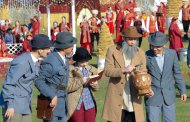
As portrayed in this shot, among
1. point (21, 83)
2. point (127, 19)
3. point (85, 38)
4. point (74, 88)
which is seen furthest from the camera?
point (127, 19)

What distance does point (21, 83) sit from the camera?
29.9 feet

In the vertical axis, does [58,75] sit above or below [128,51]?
below

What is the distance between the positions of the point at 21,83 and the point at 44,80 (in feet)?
1.58

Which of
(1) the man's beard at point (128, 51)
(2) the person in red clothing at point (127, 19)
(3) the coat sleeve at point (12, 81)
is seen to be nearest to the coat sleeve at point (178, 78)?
(1) the man's beard at point (128, 51)

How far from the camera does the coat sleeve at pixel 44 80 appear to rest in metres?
9.29

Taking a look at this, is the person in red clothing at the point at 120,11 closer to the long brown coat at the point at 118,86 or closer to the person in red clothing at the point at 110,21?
the person in red clothing at the point at 110,21

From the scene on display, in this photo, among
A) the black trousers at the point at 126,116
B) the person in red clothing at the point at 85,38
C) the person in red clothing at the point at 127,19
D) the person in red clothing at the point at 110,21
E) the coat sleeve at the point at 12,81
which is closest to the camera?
the coat sleeve at the point at 12,81

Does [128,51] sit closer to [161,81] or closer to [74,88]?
[161,81]

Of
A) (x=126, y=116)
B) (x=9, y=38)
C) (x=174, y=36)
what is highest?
(x=174, y=36)

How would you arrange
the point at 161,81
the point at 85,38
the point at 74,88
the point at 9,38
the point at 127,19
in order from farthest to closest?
the point at 9,38 → the point at 127,19 → the point at 85,38 → the point at 161,81 → the point at 74,88

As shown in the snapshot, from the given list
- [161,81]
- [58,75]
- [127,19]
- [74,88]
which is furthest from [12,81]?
[127,19]

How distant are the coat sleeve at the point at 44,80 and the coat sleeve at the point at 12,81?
1.21 ft

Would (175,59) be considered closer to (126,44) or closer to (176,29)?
(126,44)

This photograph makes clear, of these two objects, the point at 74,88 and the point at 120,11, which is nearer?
the point at 74,88
